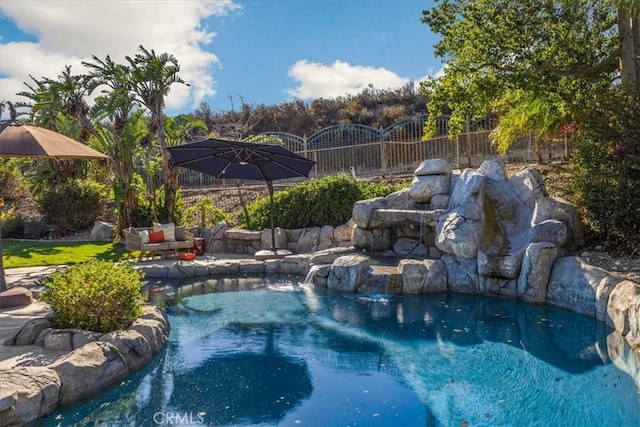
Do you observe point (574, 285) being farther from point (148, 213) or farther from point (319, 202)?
point (148, 213)

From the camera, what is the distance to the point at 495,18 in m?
9.66

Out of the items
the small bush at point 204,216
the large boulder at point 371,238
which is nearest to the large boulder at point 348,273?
the large boulder at point 371,238

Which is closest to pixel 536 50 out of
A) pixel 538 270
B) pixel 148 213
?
pixel 538 270

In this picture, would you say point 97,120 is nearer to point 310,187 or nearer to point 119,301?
point 310,187

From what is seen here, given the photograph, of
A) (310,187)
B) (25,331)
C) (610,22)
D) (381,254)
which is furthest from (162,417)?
(610,22)

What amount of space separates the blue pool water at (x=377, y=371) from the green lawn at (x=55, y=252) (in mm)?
4848

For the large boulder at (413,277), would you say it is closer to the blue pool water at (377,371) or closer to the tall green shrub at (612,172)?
the blue pool water at (377,371)

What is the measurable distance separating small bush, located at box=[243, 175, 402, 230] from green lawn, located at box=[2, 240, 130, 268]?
3.85 m

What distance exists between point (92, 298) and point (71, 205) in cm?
1189

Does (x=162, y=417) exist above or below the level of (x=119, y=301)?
below

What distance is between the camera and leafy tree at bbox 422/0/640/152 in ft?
31.5

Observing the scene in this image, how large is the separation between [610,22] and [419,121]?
939cm

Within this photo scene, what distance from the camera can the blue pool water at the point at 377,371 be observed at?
4266mm

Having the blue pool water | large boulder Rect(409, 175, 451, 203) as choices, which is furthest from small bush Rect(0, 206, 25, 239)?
large boulder Rect(409, 175, 451, 203)
